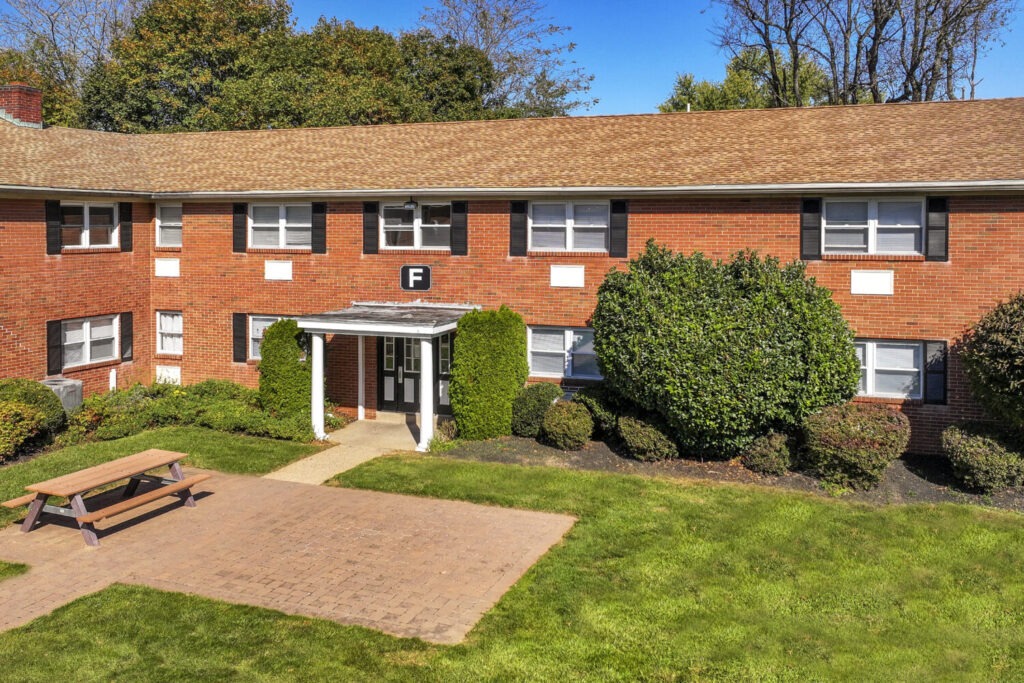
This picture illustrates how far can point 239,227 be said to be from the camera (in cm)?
1867

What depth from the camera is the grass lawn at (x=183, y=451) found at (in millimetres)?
13336

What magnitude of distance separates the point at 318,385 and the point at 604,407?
532 cm

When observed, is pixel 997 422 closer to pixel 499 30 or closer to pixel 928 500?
pixel 928 500

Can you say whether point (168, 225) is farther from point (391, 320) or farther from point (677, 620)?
point (677, 620)

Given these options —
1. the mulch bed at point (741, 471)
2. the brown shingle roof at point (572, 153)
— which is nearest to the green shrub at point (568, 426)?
the mulch bed at point (741, 471)

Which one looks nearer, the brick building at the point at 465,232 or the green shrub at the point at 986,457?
the green shrub at the point at 986,457

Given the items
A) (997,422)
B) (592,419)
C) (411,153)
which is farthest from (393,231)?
(997,422)

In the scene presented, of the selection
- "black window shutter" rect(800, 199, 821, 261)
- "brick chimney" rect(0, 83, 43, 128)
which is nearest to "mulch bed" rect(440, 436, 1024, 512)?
"black window shutter" rect(800, 199, 821, 261)

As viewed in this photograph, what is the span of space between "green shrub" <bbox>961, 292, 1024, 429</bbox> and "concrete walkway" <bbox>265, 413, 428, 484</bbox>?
921cm

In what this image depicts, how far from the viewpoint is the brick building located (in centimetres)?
1466

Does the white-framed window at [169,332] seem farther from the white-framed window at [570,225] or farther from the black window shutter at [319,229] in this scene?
the white-framed window at [570,225]

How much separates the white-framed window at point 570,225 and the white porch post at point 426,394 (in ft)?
9.99

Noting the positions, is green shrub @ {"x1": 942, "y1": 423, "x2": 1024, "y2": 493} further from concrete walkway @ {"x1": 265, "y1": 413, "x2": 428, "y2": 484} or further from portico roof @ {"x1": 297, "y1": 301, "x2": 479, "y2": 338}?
concrete walkway @ {"x1": 265, "y1": 413, "x2": 428, "y2": 484}

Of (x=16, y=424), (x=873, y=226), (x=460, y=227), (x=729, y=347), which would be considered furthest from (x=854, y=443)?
(x=16, y=424)
